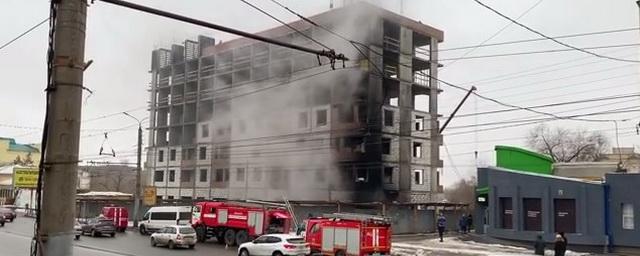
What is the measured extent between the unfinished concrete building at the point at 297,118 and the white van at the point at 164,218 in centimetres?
727

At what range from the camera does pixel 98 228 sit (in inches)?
1449

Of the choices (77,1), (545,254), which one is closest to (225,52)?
(545,254)

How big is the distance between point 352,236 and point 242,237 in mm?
9182

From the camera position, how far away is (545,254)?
1047 inches

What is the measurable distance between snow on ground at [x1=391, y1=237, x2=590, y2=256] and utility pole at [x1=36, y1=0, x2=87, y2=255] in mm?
22906

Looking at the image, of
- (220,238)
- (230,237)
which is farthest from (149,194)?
(230,237)

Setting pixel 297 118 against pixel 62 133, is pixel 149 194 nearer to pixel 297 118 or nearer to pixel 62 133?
pixel 297 118

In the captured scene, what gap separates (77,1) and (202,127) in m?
43.5

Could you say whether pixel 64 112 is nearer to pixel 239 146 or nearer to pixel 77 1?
pixel 77 1

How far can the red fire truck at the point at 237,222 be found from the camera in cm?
3059

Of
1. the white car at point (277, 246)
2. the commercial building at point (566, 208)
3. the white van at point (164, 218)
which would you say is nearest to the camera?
the white car at point (277, 246)

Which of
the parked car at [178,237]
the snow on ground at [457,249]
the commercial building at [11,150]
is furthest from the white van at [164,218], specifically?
Result: the commercial building at [11,150]

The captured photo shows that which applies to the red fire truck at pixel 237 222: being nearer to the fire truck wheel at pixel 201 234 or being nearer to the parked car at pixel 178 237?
the fire truck wheel at pixel 201 234

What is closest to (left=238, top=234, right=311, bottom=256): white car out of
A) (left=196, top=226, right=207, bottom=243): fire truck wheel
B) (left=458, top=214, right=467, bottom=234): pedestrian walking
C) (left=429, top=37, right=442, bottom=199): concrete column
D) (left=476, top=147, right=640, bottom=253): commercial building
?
(left=196, top=226, right=207, bottom=243): fire truck wheel
